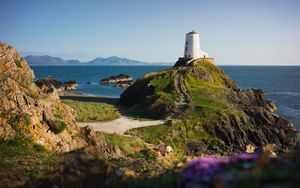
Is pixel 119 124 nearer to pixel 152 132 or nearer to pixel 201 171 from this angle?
pixel 152 132

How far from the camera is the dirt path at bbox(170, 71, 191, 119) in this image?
47034 mm

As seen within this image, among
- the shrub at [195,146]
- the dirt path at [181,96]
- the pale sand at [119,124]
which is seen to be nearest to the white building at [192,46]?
the dirt path at [181,96]

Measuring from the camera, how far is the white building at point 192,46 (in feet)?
286

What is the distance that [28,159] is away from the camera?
14828 mm

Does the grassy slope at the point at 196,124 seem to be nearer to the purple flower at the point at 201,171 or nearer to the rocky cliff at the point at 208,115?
the rocky cliff at the point at 208,115

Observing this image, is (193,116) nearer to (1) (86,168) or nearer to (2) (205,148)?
(2) (205,148)

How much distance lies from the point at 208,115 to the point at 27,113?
30.9 meters

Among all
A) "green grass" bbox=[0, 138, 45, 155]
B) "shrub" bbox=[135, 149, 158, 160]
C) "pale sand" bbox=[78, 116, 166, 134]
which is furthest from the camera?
"pale sand" bbox=[78, 116, 166, 134]

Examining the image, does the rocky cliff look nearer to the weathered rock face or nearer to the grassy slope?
the grassy slope

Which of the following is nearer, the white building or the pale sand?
the pale sand

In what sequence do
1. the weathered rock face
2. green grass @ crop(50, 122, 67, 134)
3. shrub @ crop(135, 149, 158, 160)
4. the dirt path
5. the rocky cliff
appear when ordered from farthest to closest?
the dirt path → the rocky cliff → green grass @ crop(50, 122, 67, 134) → the weathered rock face → shrub @ crop(135, 149, 158, 160)

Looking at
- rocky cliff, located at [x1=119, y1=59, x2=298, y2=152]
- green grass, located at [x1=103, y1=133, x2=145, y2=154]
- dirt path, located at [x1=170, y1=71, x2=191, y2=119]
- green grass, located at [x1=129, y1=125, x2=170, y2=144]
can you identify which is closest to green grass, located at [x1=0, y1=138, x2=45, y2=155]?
green grass, located at [x1=103, y1=133, x2=145, y2=154]

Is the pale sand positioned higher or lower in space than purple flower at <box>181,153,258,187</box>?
lower

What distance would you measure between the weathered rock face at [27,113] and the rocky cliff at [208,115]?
1750 centimetres
